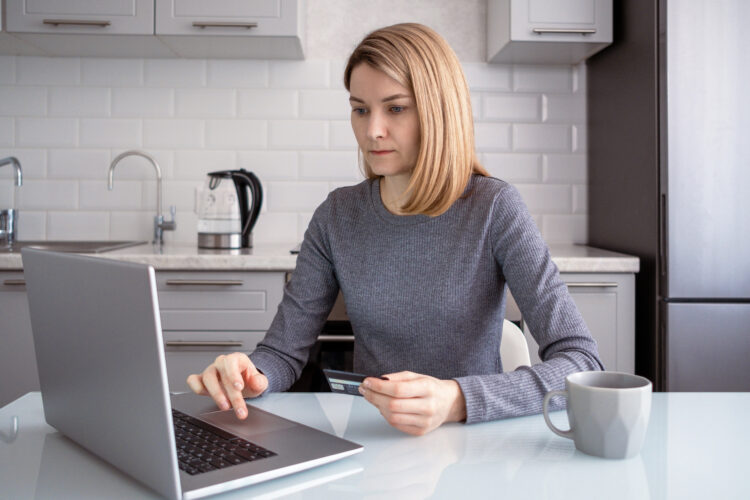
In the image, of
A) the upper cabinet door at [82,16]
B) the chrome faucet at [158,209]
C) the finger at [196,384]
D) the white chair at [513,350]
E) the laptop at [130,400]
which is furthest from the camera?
the chrome faucet at [158,209]

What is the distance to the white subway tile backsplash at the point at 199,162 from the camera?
9.32 feet

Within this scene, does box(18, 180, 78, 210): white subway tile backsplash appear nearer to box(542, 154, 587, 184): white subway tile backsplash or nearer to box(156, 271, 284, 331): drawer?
box(156, 271, 284, 331): drawer

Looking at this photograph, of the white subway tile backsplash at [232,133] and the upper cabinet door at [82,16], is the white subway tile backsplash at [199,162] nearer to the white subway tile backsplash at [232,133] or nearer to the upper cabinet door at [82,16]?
the white subway tile backsplash at [232,133]

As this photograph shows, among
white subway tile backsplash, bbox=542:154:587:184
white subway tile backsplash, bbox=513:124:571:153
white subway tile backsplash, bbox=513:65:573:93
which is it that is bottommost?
white subway tile backsplash, bbox=542:154:587:184

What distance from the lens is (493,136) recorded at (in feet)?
9.43

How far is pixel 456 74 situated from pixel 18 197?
223 centimetres

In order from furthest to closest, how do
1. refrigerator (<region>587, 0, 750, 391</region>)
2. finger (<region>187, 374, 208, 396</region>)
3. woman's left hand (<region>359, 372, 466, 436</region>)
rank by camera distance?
refrigerator (<region>587, 0, 750, 391</region>) < finger (<region>187, 374, 208, 396</region>) < woman's left hand (<region>359, 372, 466, 436</region>)

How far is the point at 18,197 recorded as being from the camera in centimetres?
283

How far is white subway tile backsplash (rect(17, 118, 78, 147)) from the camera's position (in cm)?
281

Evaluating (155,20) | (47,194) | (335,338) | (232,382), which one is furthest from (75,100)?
(232,382)

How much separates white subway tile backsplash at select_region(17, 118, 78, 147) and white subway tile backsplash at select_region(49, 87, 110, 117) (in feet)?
0.12

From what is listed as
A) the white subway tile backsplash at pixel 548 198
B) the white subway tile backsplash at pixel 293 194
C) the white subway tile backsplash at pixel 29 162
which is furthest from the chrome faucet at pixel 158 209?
the white subway tile backsplash at pixel 548 198

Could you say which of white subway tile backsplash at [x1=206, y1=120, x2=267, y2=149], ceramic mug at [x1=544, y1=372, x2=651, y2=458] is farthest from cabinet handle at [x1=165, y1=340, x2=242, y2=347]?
ceramic mug at [x1=544, y1=372, x2=651, y2=458]

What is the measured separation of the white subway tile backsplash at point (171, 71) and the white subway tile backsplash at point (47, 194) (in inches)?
20.8
